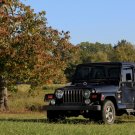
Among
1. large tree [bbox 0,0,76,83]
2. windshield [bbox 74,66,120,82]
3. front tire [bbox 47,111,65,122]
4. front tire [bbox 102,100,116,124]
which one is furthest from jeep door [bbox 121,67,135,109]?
large tree [bbox 0,0,76,83]

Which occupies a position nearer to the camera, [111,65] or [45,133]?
[45,133]

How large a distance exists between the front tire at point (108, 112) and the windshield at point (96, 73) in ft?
4.39

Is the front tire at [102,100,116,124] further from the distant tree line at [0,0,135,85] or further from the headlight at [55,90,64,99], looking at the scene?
the distant tree line at [0,0,135,85]

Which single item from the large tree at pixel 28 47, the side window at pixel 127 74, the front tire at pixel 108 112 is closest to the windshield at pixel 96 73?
the side window at pixel 127 74

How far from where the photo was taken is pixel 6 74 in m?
30.9

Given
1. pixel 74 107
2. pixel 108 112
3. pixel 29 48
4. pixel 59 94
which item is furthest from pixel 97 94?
pixel 29 48

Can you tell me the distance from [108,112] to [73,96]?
1322 mm

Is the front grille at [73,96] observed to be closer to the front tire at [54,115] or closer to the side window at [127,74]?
the front tire at [54,115]

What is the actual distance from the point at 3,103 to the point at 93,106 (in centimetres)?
1695

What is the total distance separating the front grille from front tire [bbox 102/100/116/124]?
0.87 metres

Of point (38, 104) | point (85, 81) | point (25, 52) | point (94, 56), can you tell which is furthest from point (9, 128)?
point (94, 56)

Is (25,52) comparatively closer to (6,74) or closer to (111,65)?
(6,74)

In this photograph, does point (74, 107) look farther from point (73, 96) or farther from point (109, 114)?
point (109, 114)

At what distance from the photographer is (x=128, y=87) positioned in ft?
59.9
